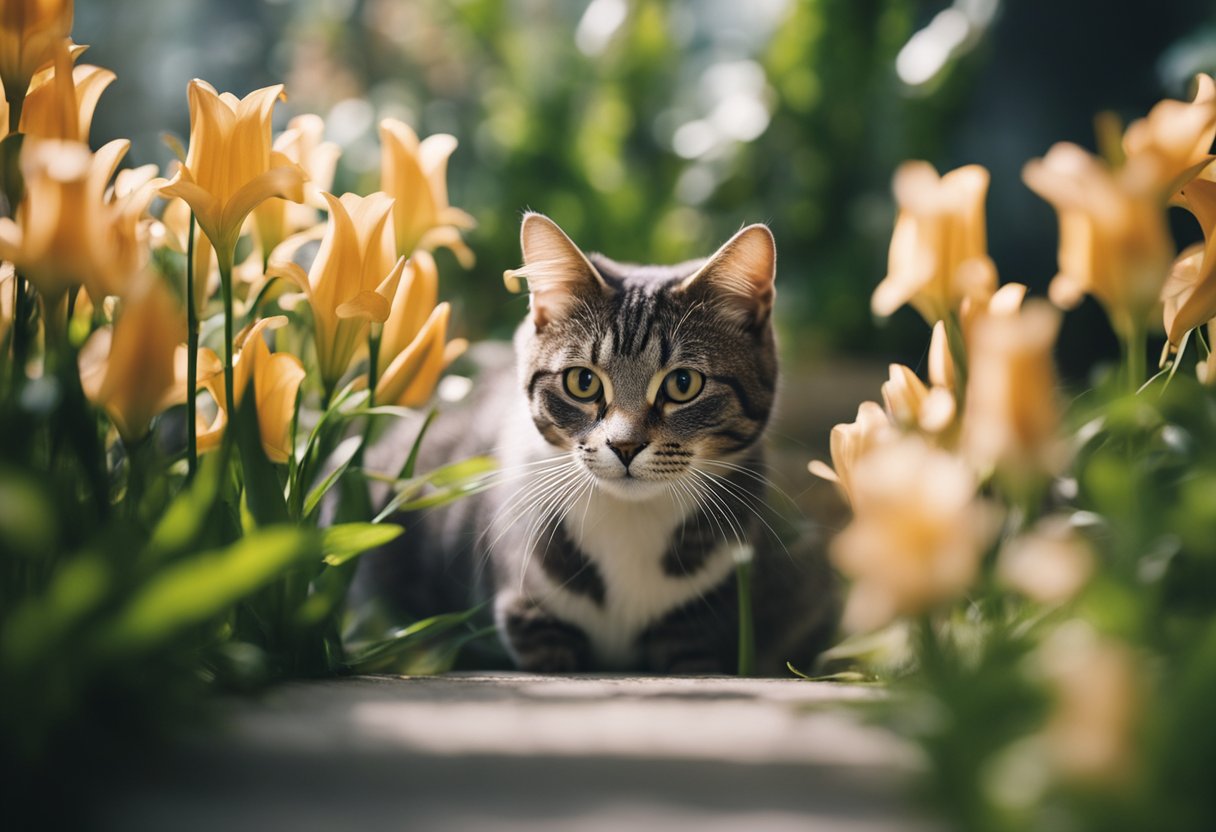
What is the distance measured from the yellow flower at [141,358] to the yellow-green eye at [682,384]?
61cm

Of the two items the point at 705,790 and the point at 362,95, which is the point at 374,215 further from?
the point at 362,95

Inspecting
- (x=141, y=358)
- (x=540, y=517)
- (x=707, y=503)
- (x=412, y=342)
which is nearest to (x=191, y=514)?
(x=141, y=358)

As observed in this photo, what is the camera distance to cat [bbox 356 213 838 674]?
1130 mm

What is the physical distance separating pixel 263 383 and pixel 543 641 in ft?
1.60

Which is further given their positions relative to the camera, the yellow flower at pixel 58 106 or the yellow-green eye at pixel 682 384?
the yellow-green eye at pixel 682 384

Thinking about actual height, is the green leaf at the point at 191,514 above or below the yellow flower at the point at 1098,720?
above

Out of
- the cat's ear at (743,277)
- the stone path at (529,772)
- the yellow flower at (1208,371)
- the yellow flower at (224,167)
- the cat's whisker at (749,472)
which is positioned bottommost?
the stone path at (529,772)

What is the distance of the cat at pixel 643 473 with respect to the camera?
1.13 metres

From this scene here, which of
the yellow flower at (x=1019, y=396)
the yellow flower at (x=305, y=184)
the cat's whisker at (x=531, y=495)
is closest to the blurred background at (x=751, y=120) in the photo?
the cat's whisker at (x=531, y=495)

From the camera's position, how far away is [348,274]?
845 mm

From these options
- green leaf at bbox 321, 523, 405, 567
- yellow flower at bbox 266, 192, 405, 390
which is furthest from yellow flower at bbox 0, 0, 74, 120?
green leaf at bbox 321, 523, 405, 567

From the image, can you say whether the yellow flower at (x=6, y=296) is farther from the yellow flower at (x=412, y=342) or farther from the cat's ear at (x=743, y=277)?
the cat's ear at (x=743, y=277)

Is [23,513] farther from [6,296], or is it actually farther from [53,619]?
[6,296]

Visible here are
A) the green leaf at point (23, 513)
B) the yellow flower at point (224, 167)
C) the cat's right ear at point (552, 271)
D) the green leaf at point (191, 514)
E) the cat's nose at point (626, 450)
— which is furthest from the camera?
the cat's right ear at point (552, 271)
